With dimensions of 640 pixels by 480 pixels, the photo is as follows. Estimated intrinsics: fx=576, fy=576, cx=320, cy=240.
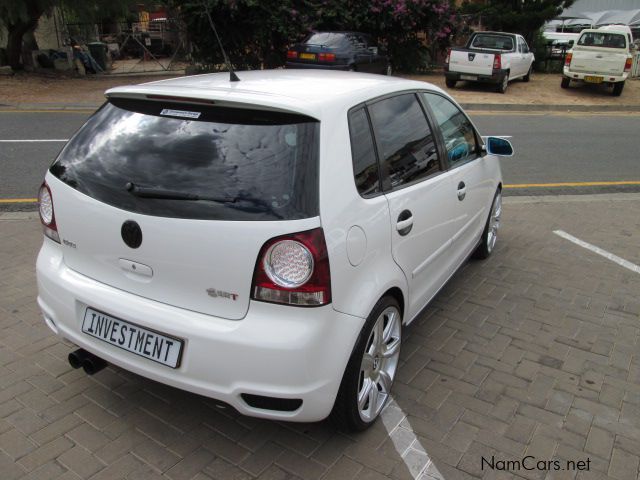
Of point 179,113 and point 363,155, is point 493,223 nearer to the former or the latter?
point 363,155

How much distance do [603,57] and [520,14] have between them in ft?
17.2

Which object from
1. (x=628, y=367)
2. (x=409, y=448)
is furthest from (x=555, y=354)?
(x=409, y=448)

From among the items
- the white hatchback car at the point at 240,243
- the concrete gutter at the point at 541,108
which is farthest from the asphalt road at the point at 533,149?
the white hatchback car at the point at 240,243

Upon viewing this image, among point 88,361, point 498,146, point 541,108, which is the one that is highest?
point 498,146

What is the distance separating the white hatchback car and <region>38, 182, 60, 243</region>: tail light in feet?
0.04

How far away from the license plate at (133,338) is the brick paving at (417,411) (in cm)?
22

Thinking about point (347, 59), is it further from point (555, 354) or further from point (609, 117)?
point (555, 354)

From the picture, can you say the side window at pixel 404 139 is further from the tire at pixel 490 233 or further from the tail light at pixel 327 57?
the tail light at pixel 327 57

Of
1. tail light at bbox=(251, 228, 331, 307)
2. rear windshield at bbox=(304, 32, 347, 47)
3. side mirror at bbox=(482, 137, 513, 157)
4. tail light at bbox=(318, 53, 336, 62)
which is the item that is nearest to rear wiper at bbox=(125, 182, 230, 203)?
tail light at bbox=(251, 228, 331, 307)

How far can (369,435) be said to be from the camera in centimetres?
284

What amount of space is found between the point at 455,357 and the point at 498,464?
3.11ft

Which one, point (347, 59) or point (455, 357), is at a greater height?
point (347, 59)

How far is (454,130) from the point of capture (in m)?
3.99

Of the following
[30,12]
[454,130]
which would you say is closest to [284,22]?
[30,12]
